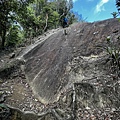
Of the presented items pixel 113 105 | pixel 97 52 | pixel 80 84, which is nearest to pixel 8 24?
pixel 97 52

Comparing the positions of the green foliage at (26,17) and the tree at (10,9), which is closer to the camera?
the tree at (10,9)

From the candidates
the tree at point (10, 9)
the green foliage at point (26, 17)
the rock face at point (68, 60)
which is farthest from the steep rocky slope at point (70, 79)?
the green foliage at point (26, 17)

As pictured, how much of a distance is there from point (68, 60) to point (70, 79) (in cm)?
134

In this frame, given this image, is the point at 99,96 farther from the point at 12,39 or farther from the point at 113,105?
the point at 12,39

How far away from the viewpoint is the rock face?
598cm

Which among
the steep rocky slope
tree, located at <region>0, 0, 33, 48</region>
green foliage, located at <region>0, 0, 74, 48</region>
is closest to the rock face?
the steep rocky slope

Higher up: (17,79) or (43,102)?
(17,79)

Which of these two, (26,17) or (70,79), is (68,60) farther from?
(26,17)

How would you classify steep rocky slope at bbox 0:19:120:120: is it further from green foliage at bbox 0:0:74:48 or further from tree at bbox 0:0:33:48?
green foliage at bbox 0:0:74:48

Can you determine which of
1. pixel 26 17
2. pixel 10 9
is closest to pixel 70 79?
pixel 10 9

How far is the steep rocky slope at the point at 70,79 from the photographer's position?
4.91 meters

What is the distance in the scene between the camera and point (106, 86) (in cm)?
521

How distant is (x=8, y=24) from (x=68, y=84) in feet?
29.9

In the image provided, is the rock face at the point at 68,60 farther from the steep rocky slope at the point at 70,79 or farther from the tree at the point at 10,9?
the tree at the point at 10,9
